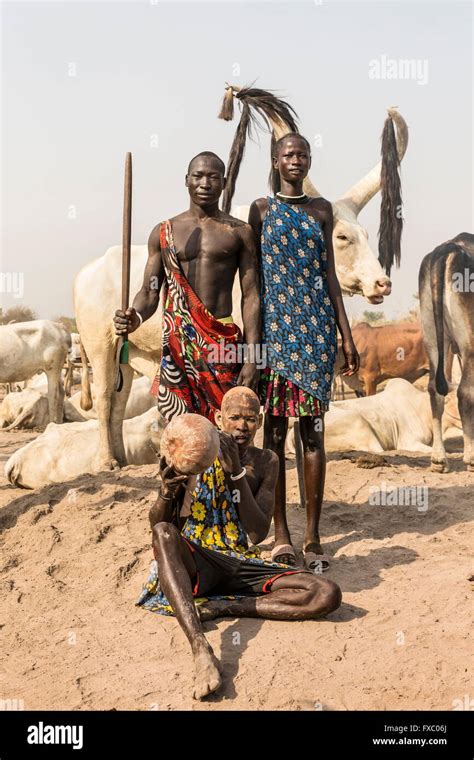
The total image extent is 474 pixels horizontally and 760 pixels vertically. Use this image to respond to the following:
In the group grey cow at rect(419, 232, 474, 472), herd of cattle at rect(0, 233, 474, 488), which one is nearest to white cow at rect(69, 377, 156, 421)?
herd of cattle at rect(0, 233, 474, 488)

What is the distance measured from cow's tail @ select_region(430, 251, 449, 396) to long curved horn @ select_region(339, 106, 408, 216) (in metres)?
0.95

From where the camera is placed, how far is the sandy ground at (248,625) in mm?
3434

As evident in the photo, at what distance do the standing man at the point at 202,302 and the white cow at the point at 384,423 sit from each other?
4332 mm

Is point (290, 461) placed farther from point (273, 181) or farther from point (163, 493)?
point (163, 493)

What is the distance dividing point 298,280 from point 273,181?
34.4 inches

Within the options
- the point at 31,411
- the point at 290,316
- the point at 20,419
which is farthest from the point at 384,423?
the point at 20,419

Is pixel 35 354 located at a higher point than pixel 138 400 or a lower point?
higher

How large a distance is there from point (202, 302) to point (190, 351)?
258mm

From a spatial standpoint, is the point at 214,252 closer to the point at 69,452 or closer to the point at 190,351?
the point at 190,351

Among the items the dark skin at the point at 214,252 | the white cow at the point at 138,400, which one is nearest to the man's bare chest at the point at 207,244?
the dark skin at the point at 214,252

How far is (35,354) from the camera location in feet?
40.5

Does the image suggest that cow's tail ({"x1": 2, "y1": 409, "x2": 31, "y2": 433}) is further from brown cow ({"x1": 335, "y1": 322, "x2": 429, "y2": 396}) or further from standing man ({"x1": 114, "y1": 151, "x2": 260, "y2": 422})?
standing man ({"x1": 114, "y1": 151, "x2": 260, "y2": 422})

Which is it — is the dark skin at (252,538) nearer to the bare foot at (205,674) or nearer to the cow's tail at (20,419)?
the bare foot at (205,674)

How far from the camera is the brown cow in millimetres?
15125
